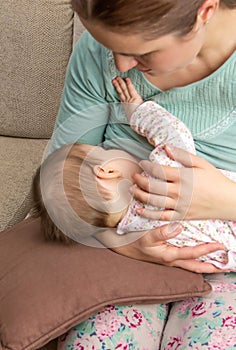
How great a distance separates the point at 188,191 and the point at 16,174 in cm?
71

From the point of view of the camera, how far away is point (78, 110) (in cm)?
144

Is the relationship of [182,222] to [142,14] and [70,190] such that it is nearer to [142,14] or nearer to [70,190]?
[70,190]

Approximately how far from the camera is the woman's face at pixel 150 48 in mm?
996

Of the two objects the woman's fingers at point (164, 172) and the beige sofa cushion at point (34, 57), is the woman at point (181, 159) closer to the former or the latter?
the woman's fingers at point (164, 172)

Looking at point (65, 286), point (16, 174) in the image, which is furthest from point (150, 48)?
point (16, 174)

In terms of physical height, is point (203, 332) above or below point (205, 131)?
below

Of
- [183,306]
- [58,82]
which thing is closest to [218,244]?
[183,306]

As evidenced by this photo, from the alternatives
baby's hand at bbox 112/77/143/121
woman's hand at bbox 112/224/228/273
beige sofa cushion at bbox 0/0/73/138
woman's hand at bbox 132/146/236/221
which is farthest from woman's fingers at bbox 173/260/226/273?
beige sofa cushion at bbox 0/0/73/138

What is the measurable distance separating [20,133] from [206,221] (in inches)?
36.7

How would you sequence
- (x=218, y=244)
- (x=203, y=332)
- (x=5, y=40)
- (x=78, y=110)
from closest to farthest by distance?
(x=203, y=332) → (x=218, y=244) → (x=78, y=110) → (x=5, y=40)

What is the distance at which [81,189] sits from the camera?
1.28 metres

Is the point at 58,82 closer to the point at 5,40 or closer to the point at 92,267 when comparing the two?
the point at 5,40

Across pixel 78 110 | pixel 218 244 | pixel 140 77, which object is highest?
pixel 140 77

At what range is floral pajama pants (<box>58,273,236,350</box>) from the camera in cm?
116
